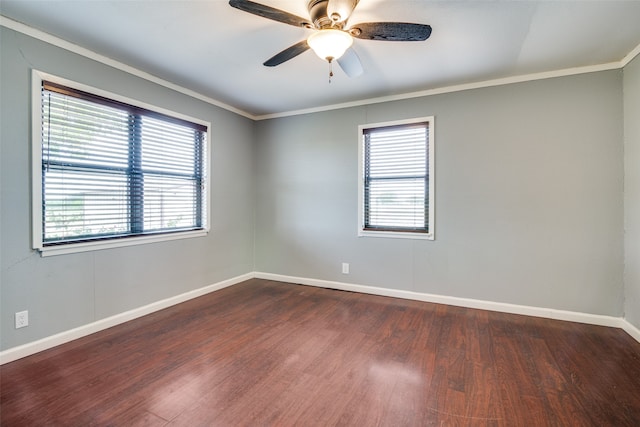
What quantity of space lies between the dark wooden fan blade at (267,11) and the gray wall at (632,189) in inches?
118

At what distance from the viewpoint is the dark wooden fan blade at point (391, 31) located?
1.81 meters

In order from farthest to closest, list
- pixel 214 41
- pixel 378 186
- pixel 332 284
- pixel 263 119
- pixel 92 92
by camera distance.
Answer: pixel 263 119, pixel 332 284, pixel 378 186, pixel 92 92, pixel 214 41

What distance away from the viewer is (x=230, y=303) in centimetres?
348

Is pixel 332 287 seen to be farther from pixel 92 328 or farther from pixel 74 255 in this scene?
pixel 74 255

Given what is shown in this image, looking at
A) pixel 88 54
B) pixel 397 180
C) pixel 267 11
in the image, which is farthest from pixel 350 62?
pixel 88 54

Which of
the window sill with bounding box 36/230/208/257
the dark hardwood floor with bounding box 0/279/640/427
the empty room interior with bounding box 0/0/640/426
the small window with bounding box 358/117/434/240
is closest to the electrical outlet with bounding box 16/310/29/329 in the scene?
the empty room interior with bounding box 0/0/640/426

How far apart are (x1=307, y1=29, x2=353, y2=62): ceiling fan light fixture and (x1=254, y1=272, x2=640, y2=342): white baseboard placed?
2851mm

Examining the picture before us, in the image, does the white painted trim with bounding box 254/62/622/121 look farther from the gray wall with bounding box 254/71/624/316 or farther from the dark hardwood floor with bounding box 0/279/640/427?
the dark hardwood floor with bounding box 0/279/640/427

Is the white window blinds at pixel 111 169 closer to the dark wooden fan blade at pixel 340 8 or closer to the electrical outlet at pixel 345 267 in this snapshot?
the electrical outlet at pixel 345 267

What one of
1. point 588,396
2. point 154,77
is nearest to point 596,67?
point 588,396

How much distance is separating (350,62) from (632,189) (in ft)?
9.17

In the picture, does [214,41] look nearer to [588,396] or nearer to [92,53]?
[92,53]

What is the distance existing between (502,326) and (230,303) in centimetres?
291

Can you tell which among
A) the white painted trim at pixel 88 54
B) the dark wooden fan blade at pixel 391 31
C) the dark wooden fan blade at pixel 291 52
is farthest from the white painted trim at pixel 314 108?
the dark wooden fan blade at pixel 391 31
